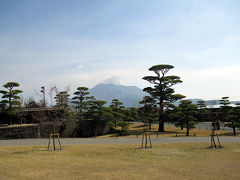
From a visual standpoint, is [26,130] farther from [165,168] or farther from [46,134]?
[165,168]

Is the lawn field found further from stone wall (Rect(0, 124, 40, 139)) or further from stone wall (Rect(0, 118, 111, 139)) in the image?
stone wall (Rect(0, 124, 40, 139))

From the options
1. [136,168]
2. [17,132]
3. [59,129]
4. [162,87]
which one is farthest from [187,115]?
[17,132]

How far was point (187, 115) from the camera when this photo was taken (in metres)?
25.2

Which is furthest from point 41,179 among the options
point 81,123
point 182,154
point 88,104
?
point 88,104

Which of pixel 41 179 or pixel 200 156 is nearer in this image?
pixel 41 179

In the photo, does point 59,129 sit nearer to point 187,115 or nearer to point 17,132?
point 17,132

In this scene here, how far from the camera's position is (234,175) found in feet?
24.3

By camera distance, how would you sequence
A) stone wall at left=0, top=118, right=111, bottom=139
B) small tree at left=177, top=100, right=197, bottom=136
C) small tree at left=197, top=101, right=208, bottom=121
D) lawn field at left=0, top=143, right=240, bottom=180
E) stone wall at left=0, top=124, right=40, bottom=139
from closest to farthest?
lawn field at left=0, top=143, right=240, bottom=180 < stone wall at left=0, top=124, right=40, bottom=139 < stone wall at left=0, top=118, right=111, bottom=139 < small tree at left=177, top=100, right=197, bottom=136 < small tree at left=197, top=101, right=208, bottom=121

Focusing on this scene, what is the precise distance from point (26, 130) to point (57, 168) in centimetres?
1985

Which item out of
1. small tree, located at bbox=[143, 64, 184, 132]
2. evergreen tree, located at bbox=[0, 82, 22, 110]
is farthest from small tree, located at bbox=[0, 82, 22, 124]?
small tree, located at bbox=[143, 64, 184, 132]

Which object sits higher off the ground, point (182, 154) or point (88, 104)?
point (88, 104)

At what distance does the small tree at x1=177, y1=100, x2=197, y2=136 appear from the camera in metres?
24.8

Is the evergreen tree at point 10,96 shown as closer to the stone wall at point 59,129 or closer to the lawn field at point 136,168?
the stone wall at point 59,129

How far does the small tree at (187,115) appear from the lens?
24.8 m
